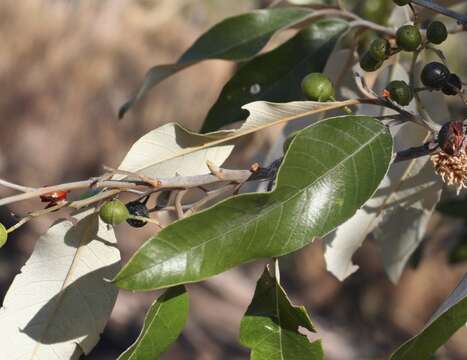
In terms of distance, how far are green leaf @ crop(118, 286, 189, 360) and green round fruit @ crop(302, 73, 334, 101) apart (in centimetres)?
25

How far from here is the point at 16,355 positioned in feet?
2.78

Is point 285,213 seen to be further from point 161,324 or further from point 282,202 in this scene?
point 161,324

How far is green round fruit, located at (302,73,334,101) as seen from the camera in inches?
34.2

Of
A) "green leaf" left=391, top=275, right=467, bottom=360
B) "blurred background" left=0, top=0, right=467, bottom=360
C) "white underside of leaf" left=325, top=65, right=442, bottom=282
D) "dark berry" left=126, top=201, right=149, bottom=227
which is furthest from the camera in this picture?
"blurred background" left=0, top=0, right=467, bottom=360

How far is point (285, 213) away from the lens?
0.72 meters

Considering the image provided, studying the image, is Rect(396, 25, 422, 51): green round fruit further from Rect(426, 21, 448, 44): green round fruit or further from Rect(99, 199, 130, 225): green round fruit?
Rect(99, 199, 130, 225): green round fruit

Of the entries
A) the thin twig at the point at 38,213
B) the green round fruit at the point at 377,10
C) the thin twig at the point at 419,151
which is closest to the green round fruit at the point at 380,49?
the thin twig at the point at 419,151

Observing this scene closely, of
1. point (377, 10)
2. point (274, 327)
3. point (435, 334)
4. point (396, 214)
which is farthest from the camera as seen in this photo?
point (377, 10)

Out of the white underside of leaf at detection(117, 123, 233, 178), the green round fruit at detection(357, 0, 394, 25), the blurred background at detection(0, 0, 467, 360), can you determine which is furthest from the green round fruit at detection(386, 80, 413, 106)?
the blurred background at detection(0, 0, 467, 360)

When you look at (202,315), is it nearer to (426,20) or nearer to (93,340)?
(426,20)

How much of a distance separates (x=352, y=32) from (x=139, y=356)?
2.45 feet

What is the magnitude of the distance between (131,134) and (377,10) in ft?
13.8

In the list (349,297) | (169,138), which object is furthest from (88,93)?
(169,138)

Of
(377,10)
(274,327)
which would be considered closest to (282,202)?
(274,327)
